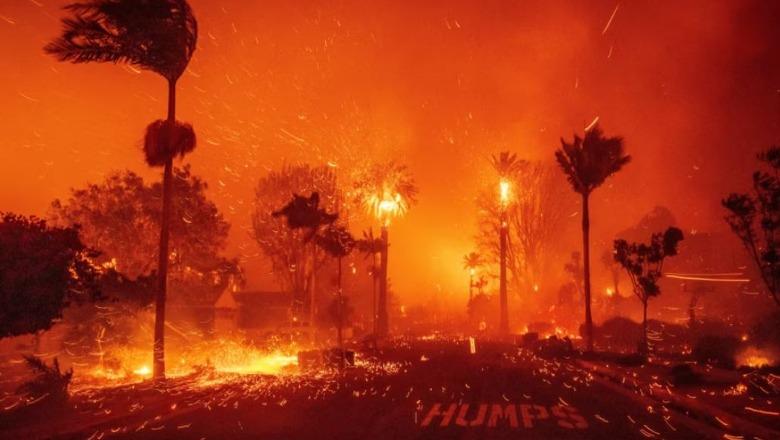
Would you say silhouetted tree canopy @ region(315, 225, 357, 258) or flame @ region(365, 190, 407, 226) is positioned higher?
flame @ region(365, 190, 407, 226)

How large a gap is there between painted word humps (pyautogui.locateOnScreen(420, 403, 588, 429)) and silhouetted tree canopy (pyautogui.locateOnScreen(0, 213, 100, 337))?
27.6ft

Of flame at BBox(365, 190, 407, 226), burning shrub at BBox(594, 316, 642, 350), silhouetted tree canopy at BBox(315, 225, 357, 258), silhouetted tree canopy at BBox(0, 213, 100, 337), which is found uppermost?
flame at BBox(365, 190, 407, 226)

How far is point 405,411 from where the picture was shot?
14906 millimetres

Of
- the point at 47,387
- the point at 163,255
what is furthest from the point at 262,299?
the point at 47,387

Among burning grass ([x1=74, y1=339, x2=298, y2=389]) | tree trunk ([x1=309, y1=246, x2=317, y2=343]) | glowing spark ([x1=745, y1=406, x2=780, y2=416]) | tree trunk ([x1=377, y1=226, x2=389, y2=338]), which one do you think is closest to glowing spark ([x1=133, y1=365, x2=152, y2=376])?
burning grass ([x1=74, y1=339, x2=298, y2=389])

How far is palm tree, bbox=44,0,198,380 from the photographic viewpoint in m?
20.5

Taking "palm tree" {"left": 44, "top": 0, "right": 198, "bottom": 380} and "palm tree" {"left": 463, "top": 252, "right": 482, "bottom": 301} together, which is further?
Answer: "palm tree" {"left": 463, "top": 252, "right": 482, "bottom": 301}

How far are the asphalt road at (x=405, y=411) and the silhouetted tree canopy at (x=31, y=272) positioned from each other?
299 centimetres

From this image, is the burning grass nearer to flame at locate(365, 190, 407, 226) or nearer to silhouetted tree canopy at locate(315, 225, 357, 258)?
silhouetted tree canopy at locate(315, 225, 357, 258)

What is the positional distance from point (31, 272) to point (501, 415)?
1014 centimetres

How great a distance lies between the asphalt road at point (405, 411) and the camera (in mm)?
12305

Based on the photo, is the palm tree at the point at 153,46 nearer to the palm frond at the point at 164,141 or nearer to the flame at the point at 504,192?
the palm frond at the point at 164,141

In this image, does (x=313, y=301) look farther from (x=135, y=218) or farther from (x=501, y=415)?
(x=501, y=415)

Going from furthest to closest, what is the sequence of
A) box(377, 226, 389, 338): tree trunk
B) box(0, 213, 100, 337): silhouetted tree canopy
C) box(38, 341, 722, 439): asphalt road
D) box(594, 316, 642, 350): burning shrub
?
box(377, 226, 389, 338): tree trunk
box(594, 316, 642, 350): burning shrub
box(0, 213, 100, 337): silhouetted tree canopy
box(38, 341, 722, 439): asphalt road
